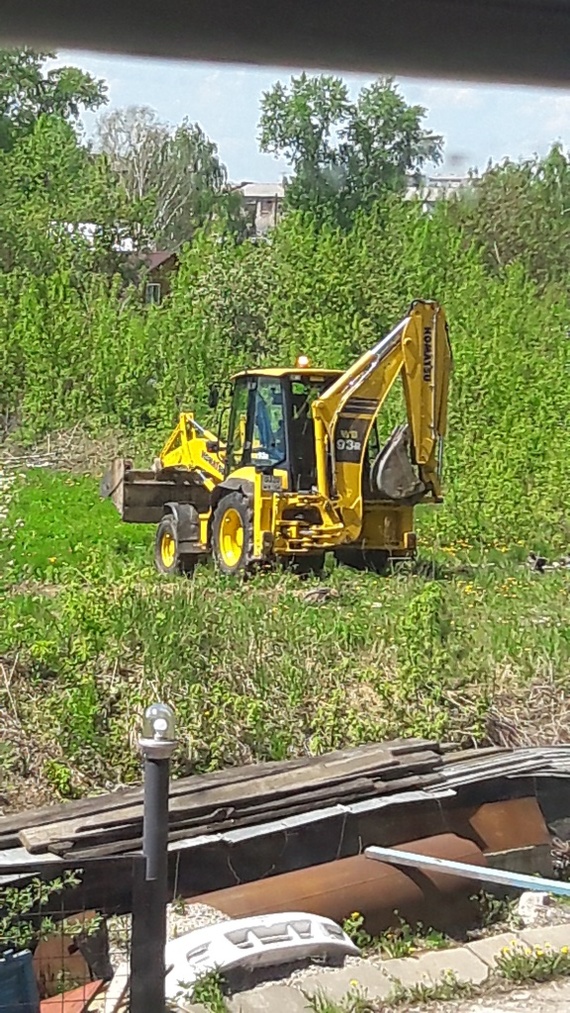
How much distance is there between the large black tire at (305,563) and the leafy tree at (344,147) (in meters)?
0.43

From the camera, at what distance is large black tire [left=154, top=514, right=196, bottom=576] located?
1333 mm

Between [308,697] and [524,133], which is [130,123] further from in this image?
[308,697]

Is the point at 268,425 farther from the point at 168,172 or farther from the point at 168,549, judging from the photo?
the point at 168,172

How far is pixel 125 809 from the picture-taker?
1265 millimetres

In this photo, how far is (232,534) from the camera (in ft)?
4.57

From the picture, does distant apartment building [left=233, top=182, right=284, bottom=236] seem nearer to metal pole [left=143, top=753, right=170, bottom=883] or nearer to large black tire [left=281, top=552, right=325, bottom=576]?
large black tire [left=281, top=552, right=325, bottom=576]

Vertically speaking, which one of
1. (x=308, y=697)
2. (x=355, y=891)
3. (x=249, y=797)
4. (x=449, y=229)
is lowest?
(x=355, y=891)

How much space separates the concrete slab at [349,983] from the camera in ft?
4.01

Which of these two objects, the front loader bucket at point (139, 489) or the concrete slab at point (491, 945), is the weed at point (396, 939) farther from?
the front loader bucket at point (139, 489)

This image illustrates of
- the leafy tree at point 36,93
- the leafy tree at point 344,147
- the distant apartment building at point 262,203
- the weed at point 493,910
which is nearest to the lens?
the leafy tree at point 36,93

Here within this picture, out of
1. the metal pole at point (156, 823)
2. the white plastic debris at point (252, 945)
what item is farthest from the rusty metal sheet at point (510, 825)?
the metal pole at point (156, 823)

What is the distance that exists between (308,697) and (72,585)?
1.11 ft

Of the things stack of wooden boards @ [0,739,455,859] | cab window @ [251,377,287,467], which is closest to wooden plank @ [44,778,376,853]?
stack of wooden boards @ [0,739,455,859]

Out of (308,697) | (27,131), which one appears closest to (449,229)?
(27,131)
